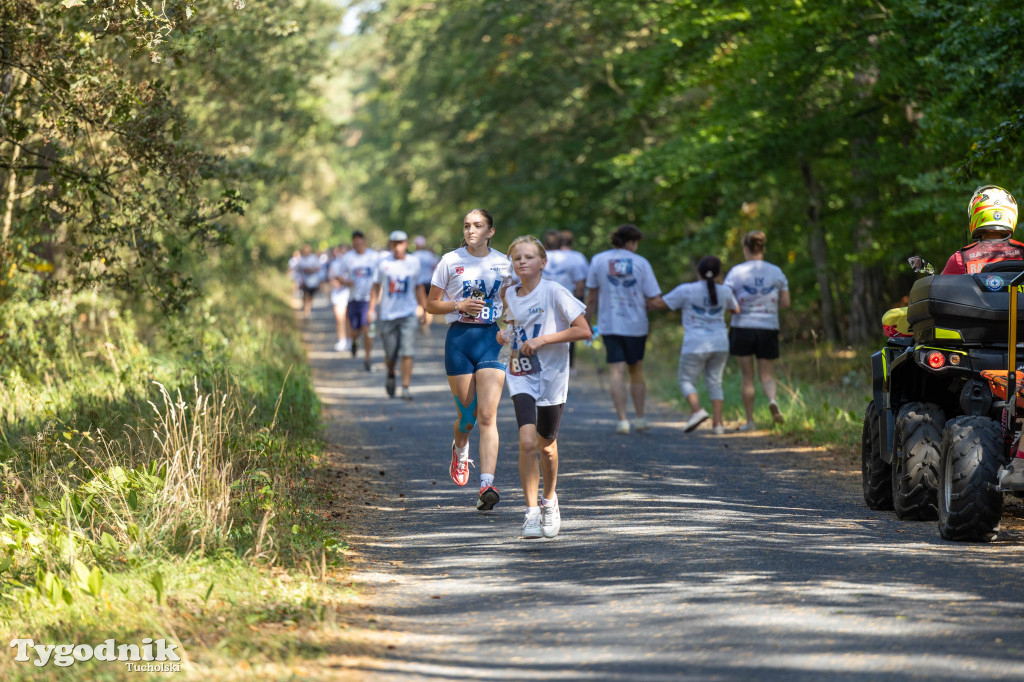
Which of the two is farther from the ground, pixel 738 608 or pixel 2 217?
pixel 2 217

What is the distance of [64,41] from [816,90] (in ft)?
35.8


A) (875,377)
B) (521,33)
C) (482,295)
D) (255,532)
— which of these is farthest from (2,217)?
(521,33)

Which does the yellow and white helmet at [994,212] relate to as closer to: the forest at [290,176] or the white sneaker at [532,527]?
the forest at [290,176]

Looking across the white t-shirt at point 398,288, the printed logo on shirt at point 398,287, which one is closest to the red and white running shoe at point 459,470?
the white t-shirt at point 398,288

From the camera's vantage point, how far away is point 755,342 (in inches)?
538

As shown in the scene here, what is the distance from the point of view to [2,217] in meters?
13.6

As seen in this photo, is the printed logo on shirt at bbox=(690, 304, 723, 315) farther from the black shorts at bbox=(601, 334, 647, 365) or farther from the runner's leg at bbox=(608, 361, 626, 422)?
the runner's leg at bbox=(608, 361, 626, 422)

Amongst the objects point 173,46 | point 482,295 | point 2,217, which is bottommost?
point 482,295

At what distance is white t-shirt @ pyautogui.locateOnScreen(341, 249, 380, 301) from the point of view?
72.8 ft

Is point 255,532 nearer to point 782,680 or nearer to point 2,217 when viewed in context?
point 782,680

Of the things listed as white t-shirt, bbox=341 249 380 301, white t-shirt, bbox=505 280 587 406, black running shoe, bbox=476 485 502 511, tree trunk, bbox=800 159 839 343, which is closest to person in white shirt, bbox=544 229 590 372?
tree trunk, bbox=800 159 839 343

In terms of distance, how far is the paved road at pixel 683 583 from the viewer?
5.11 meters

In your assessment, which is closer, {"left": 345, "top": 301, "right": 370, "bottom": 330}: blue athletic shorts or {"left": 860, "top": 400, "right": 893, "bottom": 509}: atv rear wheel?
{"left": 860, "top": 400, "right": 893, "bottom": 509}: atv rear wheel

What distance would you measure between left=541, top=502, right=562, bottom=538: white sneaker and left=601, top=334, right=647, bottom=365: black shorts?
607 centimetres
